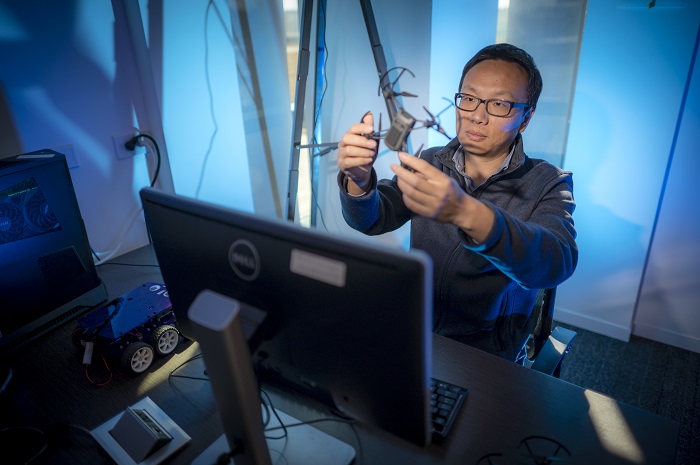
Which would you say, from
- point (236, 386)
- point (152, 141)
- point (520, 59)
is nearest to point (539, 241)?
point (520, 59)

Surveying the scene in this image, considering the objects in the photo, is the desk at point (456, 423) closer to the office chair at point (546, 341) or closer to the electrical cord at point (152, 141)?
the office chair at point (546, 341)

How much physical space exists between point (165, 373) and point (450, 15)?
6.48 ft

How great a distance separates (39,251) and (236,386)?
0.93 m

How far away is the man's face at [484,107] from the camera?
1199mm

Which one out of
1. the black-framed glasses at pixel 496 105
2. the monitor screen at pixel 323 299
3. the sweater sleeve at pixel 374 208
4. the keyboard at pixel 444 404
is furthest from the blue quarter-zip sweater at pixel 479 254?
the monitor screen at pixel 323 299

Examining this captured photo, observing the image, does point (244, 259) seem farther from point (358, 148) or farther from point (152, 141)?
point (152, 141)

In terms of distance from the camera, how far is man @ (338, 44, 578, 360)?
105 cm

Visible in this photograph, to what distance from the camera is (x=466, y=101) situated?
1254mm

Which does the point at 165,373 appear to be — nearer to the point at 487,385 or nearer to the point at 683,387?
the point at 487,385

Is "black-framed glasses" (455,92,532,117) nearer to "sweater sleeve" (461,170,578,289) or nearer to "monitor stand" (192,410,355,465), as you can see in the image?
"sweater sleeve" (461,170,578,289)

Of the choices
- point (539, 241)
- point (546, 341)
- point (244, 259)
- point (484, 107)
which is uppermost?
point (484, 107)

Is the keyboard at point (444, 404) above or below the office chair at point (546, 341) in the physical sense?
above

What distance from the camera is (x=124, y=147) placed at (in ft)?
5.85

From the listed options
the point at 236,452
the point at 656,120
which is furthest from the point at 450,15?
the point at 236,452
